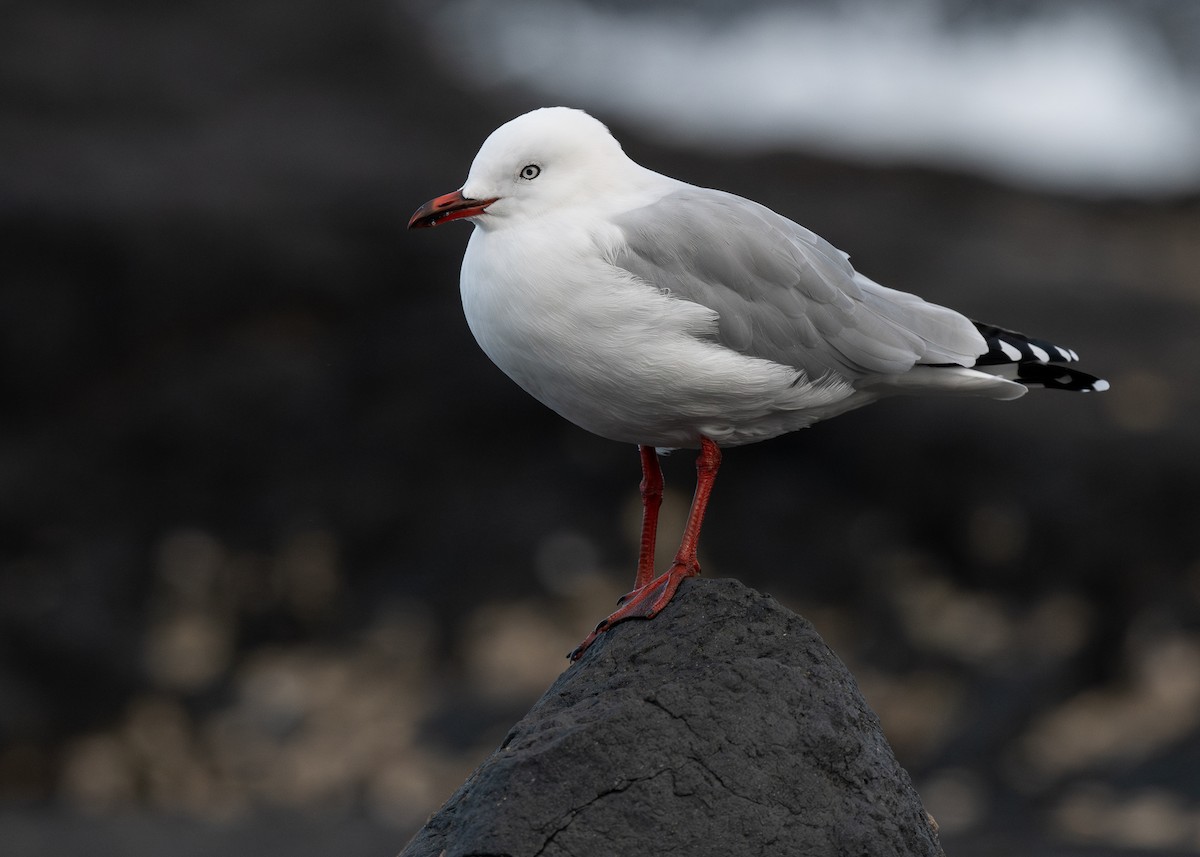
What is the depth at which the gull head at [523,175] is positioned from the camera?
4.35 meters

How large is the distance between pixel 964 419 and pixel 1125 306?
2107 mm

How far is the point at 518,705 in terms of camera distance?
33.3 ft

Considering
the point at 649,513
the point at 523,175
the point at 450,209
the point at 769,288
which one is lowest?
the point at 649,513

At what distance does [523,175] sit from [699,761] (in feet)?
5.94

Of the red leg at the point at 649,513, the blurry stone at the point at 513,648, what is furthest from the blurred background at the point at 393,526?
the red leg at the point at 649,513

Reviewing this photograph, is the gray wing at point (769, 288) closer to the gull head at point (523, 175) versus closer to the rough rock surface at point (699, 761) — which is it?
the gull head at point (523, 175)

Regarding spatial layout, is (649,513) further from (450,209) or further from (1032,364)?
(1032,364)

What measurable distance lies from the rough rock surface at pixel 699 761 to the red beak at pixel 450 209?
1343 mm

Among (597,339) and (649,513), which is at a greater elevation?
(597,339)

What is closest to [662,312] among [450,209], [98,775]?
[450,209]

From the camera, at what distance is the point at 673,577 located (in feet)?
14.4

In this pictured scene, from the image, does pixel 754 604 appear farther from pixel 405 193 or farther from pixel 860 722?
pixel 405 193

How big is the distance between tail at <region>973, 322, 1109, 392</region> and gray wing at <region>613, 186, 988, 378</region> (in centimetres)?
10

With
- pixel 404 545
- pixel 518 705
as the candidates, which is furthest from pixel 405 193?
pixel 518 705
